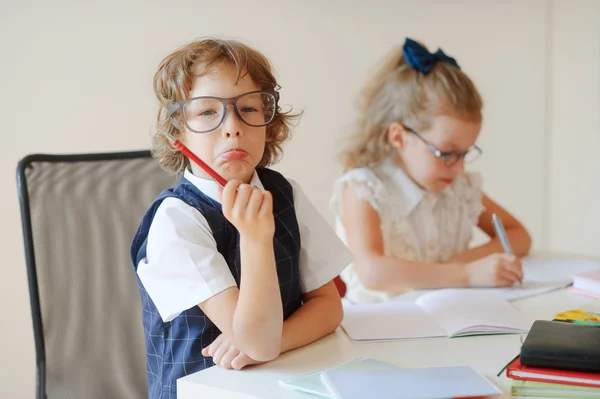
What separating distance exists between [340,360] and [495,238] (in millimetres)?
1055

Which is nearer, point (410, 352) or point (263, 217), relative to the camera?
point (263, 217)

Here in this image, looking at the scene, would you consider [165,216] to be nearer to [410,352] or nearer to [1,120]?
[410,352]

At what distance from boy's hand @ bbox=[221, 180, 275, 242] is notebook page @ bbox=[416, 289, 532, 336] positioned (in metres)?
0.42

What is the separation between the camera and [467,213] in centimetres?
212

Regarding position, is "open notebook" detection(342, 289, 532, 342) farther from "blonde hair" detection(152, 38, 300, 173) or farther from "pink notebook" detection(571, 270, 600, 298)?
"blonde hair" detection(152, 38, 300, 173)

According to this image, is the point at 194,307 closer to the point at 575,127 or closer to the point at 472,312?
the point at 472,312

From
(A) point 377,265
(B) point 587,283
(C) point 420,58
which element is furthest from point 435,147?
(B) point 587,283

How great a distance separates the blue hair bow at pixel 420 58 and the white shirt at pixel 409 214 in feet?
0.88

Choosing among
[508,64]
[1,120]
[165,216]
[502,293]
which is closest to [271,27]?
[1,120]

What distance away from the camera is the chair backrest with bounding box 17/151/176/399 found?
4.45 ft

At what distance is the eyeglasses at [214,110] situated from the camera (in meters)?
1.15

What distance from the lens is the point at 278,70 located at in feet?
→ 8.97

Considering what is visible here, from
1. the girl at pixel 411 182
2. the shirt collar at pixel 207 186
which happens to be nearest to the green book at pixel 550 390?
the shirt collar at pixel 207 186

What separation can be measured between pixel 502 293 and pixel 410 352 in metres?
0.48
